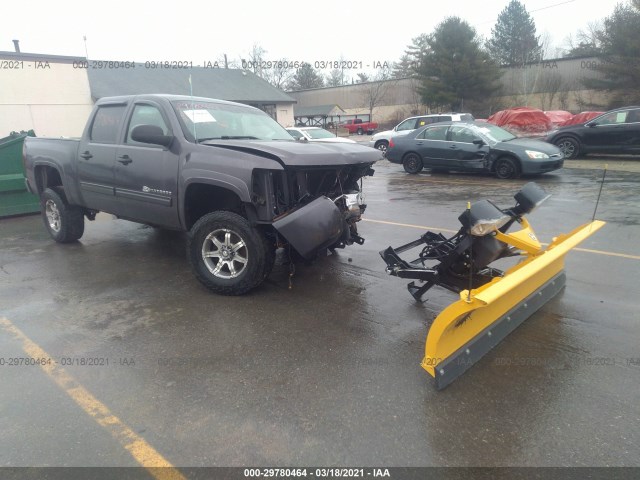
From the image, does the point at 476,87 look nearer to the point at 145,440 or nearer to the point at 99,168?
the point at 99,168

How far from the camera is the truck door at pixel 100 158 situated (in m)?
5.70

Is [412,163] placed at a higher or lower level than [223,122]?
lower

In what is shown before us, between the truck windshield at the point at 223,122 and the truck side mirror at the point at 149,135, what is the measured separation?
0.25 m

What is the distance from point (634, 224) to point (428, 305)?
4.60m

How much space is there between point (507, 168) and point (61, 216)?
34.7ft

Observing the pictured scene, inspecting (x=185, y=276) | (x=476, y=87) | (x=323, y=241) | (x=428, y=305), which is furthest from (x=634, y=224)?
(x=476, y=87)

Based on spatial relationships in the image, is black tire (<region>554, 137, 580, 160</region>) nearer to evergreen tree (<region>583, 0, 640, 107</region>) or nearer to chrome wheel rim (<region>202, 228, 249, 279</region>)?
chrome wheel rim (<region>202, 228, 249, 279</region>)

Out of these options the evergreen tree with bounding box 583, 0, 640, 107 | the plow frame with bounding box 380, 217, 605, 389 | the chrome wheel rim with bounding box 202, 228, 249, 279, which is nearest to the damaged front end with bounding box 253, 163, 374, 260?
the chrome wheel rim with bounding box 202, 228, 249, 279

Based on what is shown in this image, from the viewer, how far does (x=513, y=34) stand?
226 ft

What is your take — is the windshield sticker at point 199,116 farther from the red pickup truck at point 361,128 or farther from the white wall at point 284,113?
the red pickup truck at point 361,128

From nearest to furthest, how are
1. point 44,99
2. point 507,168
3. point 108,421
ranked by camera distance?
point 108,421 < point 507,168 < point 44,99

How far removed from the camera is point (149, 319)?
169 inches

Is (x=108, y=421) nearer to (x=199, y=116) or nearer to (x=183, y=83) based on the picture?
(x=199, y=116)

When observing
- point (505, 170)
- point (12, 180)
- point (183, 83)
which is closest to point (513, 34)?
point (183, 83)
